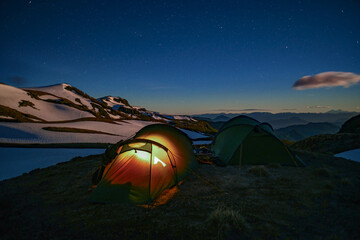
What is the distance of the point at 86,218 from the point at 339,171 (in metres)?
12.0

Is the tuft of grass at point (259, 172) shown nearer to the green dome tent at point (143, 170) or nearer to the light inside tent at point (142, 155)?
the green dome tent at point (143, 170)

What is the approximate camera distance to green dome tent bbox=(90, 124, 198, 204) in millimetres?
5430

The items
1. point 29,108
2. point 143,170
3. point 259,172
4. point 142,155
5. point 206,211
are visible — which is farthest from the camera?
point 29,108

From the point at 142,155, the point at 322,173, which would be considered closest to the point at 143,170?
the point at 142,155

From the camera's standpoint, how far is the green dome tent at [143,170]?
543 cm

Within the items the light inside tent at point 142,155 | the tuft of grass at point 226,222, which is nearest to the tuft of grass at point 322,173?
the tuft of grass at point 226,222

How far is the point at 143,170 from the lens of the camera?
19.5 feet

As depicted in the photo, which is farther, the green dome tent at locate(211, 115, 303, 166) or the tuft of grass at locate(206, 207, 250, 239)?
the green dome tent at locate(211, 115, 303, 166)

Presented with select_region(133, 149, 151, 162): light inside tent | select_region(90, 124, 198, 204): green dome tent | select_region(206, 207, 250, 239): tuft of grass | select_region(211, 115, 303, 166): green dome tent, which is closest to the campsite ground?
select_region(206, 207, 250, 239): tuft of grass

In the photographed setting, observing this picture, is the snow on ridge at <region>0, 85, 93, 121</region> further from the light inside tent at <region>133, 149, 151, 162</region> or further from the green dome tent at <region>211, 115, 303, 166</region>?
the green dome tent at <region>211, 115, 303, 166</region>

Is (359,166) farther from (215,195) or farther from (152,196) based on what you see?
(152,196)

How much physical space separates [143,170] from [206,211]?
2698mm

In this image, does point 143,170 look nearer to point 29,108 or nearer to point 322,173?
point 322,173

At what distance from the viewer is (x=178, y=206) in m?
5.04
